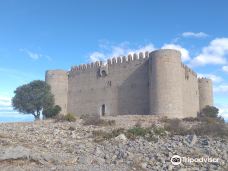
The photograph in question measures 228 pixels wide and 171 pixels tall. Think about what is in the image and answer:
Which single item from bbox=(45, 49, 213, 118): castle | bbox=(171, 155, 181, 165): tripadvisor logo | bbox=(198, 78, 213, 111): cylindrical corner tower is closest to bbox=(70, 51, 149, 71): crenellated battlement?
bbox=(45, 49, 213, 118): castle

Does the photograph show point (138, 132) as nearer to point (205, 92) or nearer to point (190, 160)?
point (190, 160)

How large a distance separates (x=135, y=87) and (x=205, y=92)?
8724mm

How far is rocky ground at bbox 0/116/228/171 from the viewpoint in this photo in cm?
834

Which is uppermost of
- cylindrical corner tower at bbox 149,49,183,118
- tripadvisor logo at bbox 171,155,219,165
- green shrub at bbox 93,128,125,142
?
cylindrical corner tower at bbox 149,49,183,118

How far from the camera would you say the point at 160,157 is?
8.94 m

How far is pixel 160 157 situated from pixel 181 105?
16.4 meters

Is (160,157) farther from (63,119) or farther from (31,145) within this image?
(63,119)

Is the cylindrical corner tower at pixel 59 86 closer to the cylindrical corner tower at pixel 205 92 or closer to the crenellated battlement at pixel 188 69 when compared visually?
the crenellated battlement at pixel 188 69

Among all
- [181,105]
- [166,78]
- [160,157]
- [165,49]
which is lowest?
[160,157]

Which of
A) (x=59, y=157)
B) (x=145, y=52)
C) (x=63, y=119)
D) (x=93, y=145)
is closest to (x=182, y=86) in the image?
(x=145, y=52)

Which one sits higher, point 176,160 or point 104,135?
point 104,135

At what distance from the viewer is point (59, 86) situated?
107 ft

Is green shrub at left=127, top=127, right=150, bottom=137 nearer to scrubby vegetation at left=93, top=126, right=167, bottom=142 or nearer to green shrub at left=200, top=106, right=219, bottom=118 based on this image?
scrubby vegetation at left=93, top=126, right=167, bottom=142

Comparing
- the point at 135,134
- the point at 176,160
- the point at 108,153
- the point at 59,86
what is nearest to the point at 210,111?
the point at 59,86
